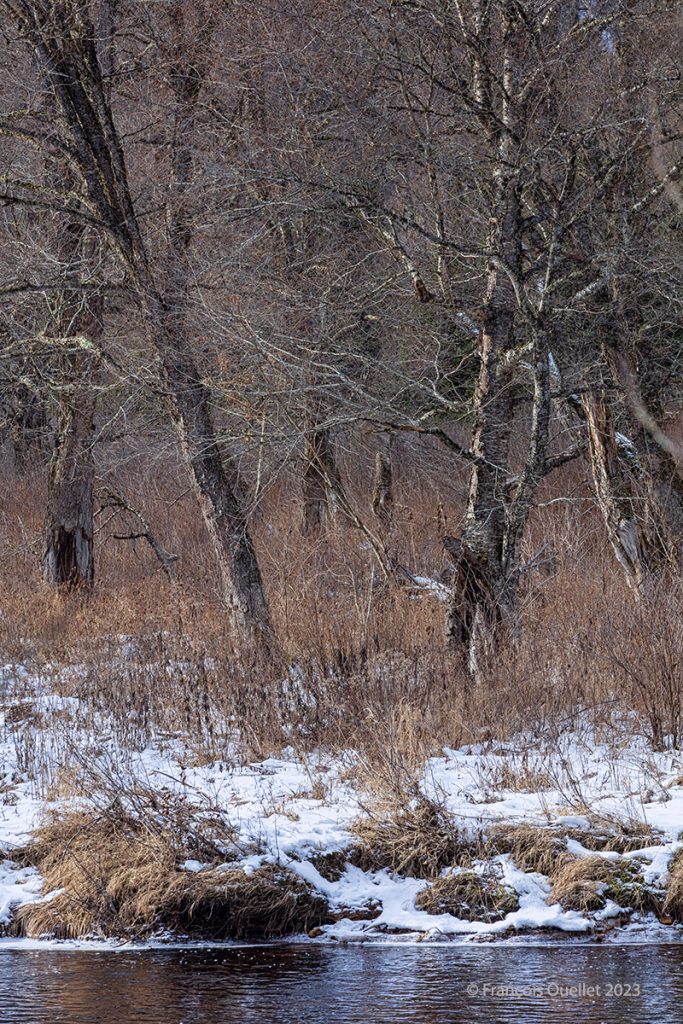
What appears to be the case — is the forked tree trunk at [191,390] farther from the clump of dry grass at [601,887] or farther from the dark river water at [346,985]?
the dark river water at [346,985]

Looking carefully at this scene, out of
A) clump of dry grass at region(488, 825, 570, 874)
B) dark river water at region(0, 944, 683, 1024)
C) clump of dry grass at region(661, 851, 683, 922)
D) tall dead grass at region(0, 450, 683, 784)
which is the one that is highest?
tall dead grass at region(0, 450, 683, 784)

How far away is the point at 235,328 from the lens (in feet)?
36.7

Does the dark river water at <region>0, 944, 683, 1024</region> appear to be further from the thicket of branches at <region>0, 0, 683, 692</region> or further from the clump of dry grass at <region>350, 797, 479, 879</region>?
the thicket of branches at <region>0, 0, 683, 692</region>

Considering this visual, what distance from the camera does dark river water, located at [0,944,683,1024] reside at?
5.47 meters

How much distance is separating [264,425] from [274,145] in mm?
2613

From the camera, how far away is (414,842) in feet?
23.2

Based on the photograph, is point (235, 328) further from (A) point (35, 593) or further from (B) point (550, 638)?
(A) point (35, 593)

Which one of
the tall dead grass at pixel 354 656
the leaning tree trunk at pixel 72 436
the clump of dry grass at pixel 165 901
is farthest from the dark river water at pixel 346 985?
the leaning tree trunk at pixel 72 436

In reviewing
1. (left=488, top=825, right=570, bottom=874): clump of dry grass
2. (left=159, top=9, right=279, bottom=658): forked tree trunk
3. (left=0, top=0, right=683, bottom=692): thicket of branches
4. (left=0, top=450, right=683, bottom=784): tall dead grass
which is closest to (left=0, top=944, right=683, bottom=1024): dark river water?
(left=488, top=825, right=570, bottom=874): clump of dry grass

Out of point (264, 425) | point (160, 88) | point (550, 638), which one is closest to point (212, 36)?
point (160, 88)

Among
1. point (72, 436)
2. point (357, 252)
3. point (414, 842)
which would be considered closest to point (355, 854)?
point (414, 842)

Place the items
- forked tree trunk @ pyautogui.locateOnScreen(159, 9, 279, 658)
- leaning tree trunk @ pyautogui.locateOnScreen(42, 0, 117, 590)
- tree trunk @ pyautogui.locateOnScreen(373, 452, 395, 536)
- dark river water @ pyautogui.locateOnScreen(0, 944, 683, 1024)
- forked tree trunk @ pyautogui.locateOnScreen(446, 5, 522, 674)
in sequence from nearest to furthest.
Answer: dark river water @ pyautogui.locateOnScreen(0, 944, 683, 1024) < forked tree trunk @ pyautogui.locateOnScreen(446, 5, 522, 674) < forked tree trunk @ pyautogui.locateOnScreen(159, 9, 279, 658) < leaning tree trunk @ pyautogui.locateOnScreen(42, 0, 117, 590) < tree trunk @ pyautogui.locateOnScreen(373, 452, 395, 536)

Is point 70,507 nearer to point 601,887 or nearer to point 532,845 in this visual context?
point 532,845

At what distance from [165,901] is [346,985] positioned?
135 cm
